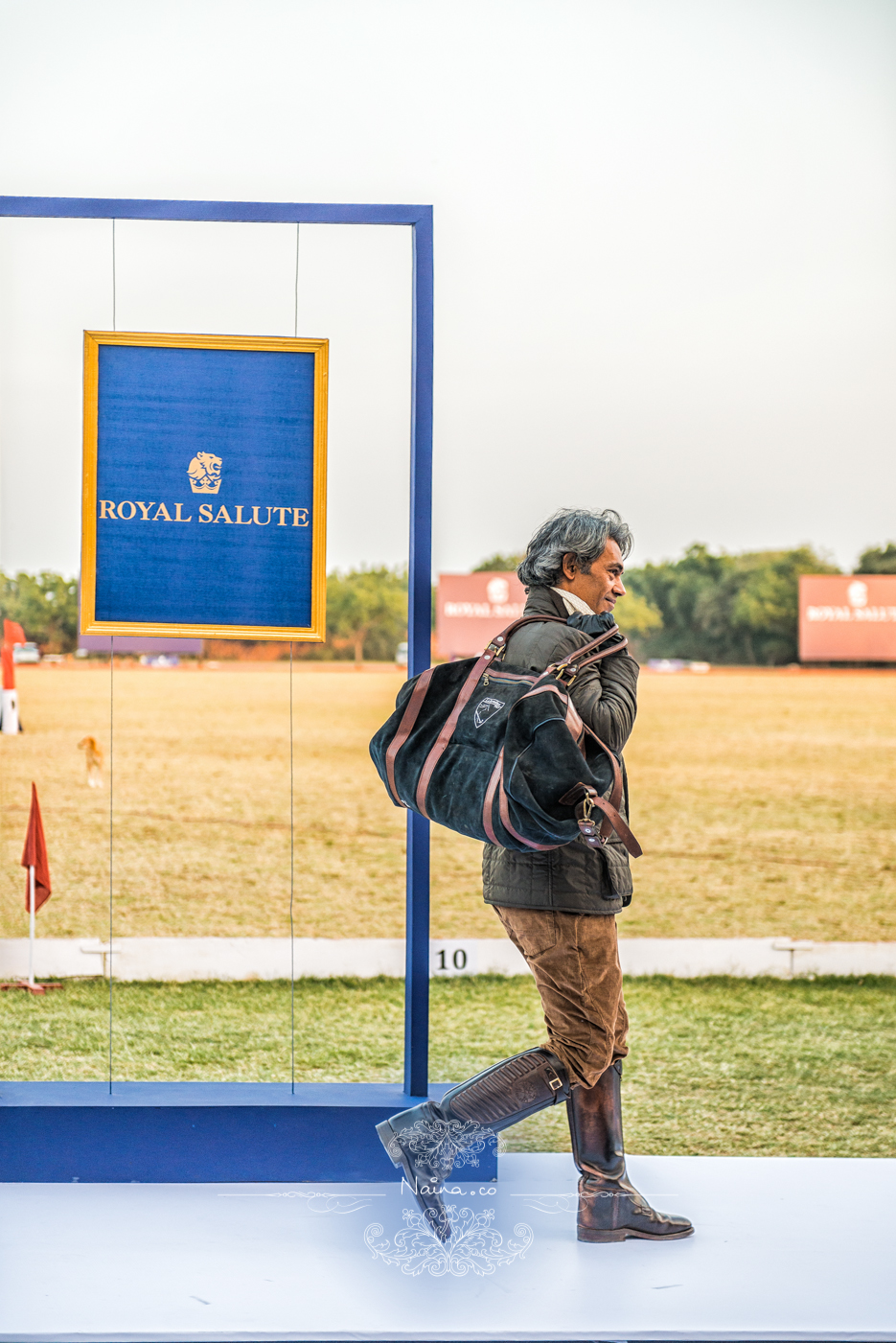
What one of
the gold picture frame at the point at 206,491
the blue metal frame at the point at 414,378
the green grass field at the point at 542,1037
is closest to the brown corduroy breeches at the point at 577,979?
the blue metal frame at the point at 414,378

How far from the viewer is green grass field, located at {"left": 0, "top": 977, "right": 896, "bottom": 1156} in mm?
3580

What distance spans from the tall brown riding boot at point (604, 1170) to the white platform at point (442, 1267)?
0.03m

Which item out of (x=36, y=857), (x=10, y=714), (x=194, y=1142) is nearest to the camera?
(x=194, y=1142)

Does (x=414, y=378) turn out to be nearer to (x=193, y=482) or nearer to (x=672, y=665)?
(x=193, y=482)

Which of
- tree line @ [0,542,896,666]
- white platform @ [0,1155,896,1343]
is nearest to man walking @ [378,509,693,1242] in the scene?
white platform @ [0,1155,896,1343]

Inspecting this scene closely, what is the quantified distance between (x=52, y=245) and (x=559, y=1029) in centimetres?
406

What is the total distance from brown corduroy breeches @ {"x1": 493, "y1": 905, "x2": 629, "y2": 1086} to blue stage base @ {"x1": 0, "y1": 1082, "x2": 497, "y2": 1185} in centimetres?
56

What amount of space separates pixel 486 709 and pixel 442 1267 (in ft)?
Answer: 3.38

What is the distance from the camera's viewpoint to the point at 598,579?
2.22 metres

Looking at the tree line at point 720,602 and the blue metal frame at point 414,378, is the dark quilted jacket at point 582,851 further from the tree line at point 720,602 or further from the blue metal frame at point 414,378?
the tree line at point 720,602

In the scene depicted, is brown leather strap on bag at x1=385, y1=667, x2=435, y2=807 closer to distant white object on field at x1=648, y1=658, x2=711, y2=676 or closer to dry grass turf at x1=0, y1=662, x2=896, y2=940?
dry grass turf at x1=0, y1=662, x2=896, y2=940

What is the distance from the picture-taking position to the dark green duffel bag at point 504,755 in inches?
77.0

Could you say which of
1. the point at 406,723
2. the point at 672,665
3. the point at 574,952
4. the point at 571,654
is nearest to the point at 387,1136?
the point at 574,952

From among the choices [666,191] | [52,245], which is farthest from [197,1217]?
[666,191]
